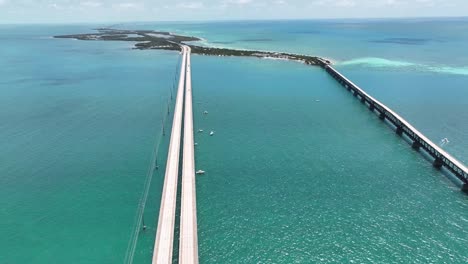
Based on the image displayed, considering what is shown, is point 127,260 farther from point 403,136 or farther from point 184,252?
point 403,136

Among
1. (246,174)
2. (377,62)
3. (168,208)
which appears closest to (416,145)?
(246,174)

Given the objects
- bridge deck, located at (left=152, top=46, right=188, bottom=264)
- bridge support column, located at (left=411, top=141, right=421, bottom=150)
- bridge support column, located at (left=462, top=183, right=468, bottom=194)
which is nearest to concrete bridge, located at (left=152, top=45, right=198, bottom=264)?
bridge deck, located at (left=152, top=46, right=188, bottom=264)

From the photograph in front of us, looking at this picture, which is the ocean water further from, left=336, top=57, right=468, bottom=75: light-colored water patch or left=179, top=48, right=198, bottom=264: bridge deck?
left=336, top=57, right=468, bottom=75: light-colored water patch

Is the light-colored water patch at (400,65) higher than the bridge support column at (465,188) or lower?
higher

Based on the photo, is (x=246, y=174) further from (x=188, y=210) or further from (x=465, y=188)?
(x=465, y=188)

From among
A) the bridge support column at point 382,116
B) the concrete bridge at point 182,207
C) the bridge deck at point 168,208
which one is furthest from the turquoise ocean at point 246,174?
the bridge support column at point 382,116

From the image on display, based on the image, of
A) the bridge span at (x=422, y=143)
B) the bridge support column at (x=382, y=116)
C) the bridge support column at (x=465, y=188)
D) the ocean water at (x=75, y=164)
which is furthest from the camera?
the bridge support column at (x=382, y=116)

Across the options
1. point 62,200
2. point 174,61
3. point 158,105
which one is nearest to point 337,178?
point 62,200

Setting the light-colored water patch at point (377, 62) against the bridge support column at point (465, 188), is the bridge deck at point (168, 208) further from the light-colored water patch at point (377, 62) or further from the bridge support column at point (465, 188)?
the light-colored water patch at point (377, 62)

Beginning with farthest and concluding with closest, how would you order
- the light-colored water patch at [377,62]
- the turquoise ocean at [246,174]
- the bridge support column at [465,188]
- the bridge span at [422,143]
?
the light-colored water patch at [377,62] < the bridge span at [422,143] < the bridge support column at [465,188] < the turquoise ocean at [246,174]
